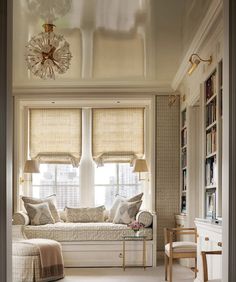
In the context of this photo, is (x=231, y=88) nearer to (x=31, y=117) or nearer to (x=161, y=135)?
(x=161, y=135)

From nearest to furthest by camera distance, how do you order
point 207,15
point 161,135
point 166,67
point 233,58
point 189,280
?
1. point 233,58
2. point 207,15
3. point 189,280
4. point 166,67
5. point 161,135

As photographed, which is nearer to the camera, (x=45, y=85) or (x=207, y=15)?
(x=207, y=15)

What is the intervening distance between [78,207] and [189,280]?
3147 millimetres

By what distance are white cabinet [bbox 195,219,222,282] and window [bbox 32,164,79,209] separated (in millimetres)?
4538

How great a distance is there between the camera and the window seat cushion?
8602mm

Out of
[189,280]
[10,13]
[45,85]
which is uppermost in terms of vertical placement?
[45,85]

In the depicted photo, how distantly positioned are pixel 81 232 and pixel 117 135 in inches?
86.1

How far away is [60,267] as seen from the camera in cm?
749

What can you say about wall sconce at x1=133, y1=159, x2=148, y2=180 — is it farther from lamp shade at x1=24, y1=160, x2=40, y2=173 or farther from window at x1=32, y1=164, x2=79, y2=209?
lamp shade at x1=24, y1=160, x2=40, y2=173

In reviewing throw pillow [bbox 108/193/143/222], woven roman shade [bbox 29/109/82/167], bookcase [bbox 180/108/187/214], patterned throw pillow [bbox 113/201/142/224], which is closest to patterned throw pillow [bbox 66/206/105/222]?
throw pillow [bbox 108/193/143/222]

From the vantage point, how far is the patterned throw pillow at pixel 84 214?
9.52 metres

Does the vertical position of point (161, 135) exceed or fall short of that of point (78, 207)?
it exceeds it

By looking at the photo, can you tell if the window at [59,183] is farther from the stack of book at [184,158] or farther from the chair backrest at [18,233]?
the stack of book at [184,158]

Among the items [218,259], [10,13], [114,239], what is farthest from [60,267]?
[10,13]
